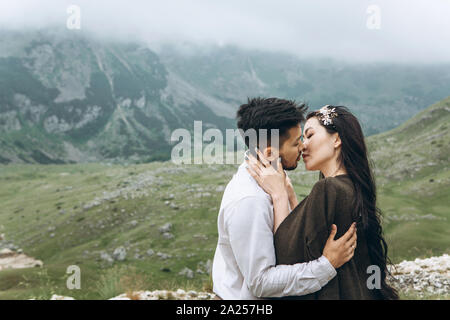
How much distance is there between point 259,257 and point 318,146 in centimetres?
199

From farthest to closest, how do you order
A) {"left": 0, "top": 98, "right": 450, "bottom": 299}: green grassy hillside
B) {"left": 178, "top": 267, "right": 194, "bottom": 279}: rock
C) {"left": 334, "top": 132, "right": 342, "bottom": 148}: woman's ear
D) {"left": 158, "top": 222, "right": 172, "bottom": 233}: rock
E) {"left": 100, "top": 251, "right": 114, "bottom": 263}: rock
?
{"left": 158, "top": 222, "right": 172, "bottom": 233}: rock → {"left": 100, "top": 251, "right": 114, "bottom": 263}: rock → {"left": 178, "top": 267, "right": 194, "bottom": 279}: rock → {"left": 0, "top": 98, "right": 450, "bottom": 299}: green grassy hillside → {"left": 334, "top": 132, "right": 342, "bottom": 148}: woman's ear

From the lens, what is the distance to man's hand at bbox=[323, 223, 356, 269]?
4.59m

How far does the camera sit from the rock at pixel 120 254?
4101 centimetres

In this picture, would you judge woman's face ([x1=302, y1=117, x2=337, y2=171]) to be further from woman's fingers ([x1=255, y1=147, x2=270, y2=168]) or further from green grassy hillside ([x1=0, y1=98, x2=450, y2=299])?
green grassy hillside ([x1=0, y1=98, x2=450, y2=299])

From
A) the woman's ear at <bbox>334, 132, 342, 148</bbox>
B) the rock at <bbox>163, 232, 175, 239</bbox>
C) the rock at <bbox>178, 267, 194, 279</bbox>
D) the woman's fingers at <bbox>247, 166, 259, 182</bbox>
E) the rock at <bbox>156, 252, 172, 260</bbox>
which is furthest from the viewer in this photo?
the rock at <bbox>163, 232, 175, 239</bbox>

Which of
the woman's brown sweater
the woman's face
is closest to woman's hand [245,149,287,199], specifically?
the woman's brown sweater

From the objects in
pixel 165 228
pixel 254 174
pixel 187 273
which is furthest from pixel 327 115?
pixel 165 228

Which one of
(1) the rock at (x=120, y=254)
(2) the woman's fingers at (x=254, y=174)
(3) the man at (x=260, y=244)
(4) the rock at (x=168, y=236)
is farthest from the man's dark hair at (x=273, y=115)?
(4) the rock at (x=168, y=236)

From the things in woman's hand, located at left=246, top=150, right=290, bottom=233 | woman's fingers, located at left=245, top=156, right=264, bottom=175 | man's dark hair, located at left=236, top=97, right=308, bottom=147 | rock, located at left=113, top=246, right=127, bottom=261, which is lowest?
rock, located at left=113, top=246, right=127, bottom=261

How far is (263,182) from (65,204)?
7402cm

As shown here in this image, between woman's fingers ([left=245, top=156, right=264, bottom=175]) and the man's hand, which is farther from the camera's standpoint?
woman's fingers ([left=245, top=156, right=264, bottom=175])

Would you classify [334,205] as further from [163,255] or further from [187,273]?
[163,255]

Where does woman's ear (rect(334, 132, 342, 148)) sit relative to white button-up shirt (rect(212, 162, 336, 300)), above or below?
above
